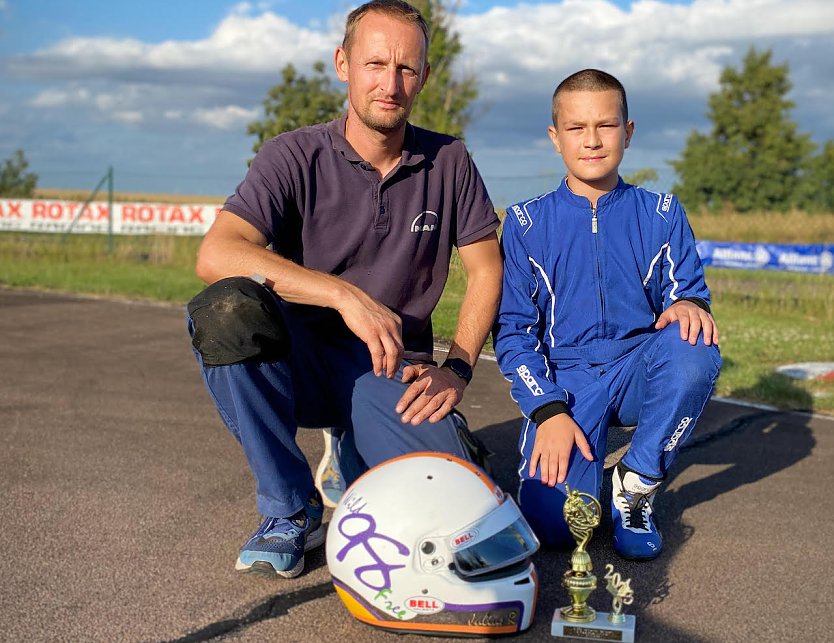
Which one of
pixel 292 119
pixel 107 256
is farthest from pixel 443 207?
pixel 107 256

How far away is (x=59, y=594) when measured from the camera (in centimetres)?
310

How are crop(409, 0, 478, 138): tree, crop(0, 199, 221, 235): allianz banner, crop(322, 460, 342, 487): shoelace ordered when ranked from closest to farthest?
1. crop(322, 460, 342, 487): shoelace
2. crop(409, 0, 478, 138): tree
3. crop(0, 199, 221, 235): allianz banner

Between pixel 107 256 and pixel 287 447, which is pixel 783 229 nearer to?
pixel 107 256

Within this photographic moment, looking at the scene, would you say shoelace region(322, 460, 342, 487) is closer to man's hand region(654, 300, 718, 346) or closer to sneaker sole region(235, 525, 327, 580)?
sneaker sole region(235, 525, 327, 580)

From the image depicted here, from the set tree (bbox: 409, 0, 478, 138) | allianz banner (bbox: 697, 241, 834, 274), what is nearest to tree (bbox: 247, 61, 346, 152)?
tree (bbox: 409, 0, 478, 138)

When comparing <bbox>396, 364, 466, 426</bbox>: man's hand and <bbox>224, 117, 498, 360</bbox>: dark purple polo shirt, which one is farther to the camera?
<bbox>224, 117, 498, 360</bbox>: dark purple polo shirt

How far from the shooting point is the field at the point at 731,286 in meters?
6.96

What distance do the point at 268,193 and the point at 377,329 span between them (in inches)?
29.1

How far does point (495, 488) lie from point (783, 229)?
23.5m

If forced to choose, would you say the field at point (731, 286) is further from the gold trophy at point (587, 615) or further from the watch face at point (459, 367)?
the gold trophy at point (587, 615)

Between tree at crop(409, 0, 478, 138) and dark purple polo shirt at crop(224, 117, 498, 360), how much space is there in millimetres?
7492

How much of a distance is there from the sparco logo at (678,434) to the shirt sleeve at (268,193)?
5.41 ft

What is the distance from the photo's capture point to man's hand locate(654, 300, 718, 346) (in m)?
3.55

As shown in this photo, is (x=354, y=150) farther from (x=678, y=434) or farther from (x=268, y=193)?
(x=678, y=434)
